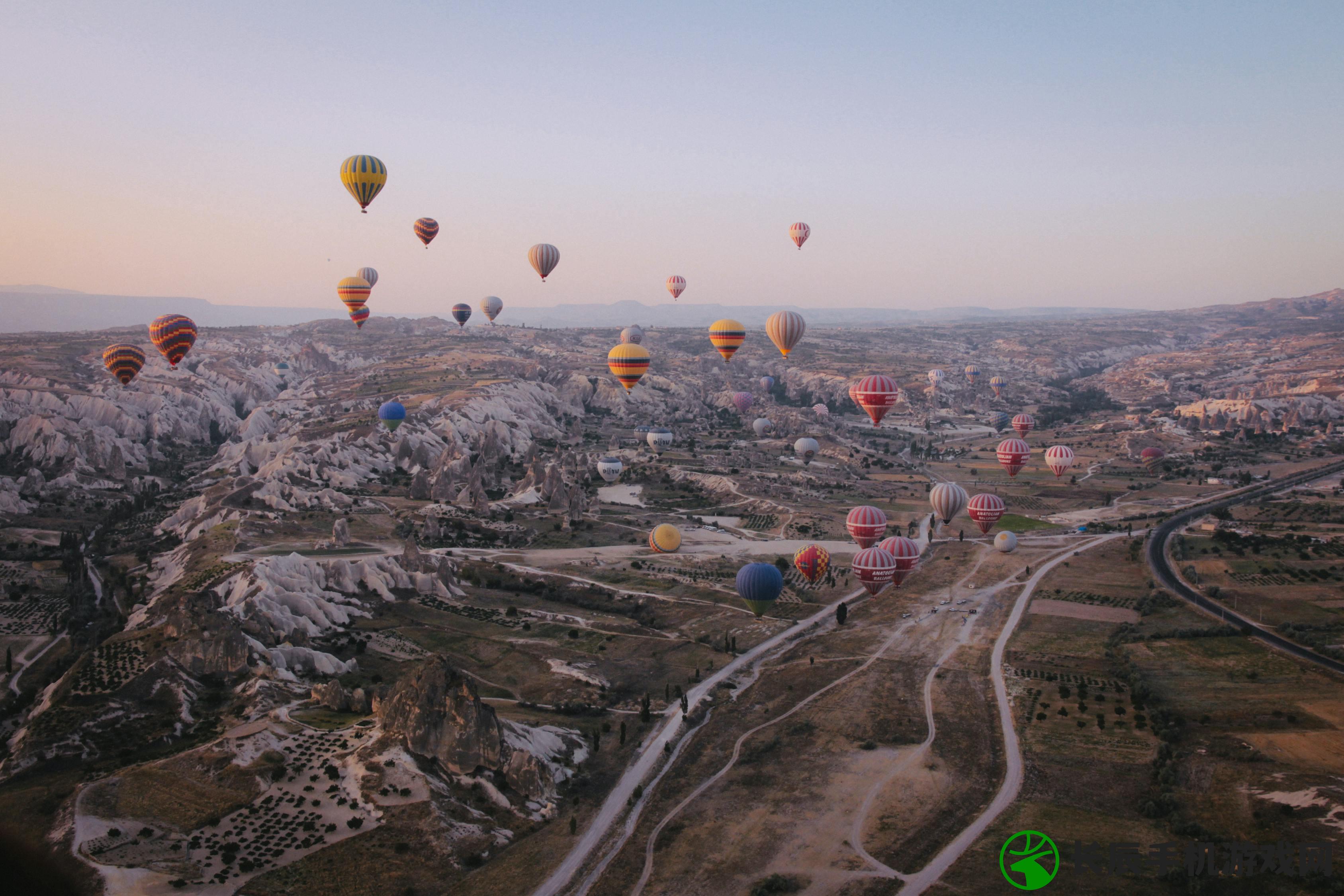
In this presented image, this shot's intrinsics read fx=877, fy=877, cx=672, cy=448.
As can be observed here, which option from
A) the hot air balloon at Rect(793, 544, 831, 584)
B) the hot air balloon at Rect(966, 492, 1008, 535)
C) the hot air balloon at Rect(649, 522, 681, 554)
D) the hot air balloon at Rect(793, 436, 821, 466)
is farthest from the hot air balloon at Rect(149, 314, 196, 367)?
the hot air balloon at Rect(793, 436, 821, 466)

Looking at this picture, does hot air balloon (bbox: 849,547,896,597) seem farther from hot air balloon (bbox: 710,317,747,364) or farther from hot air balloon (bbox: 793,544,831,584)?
hot air balloon (bbox: 710,317,747,364)

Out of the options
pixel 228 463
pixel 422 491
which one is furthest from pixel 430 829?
pixel 228 463

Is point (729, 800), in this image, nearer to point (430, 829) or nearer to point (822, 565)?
point (430, 829)

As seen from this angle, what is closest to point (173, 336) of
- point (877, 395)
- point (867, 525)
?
point (867, 525)

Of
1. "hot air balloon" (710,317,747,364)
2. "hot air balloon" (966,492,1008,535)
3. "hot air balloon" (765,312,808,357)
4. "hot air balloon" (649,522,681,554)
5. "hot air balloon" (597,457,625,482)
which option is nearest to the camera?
"hot air balloon" (966,492,1008,535)

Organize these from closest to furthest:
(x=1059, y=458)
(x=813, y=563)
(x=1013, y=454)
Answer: (x=813, y=563) < (x=1013, y=454) < (x=1059, y=458)

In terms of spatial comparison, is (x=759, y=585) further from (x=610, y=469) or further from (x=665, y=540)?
(x=610, y=469)

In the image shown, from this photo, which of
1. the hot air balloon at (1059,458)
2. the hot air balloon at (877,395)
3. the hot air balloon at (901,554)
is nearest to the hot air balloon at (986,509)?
the hot air balloon at (877,395)
